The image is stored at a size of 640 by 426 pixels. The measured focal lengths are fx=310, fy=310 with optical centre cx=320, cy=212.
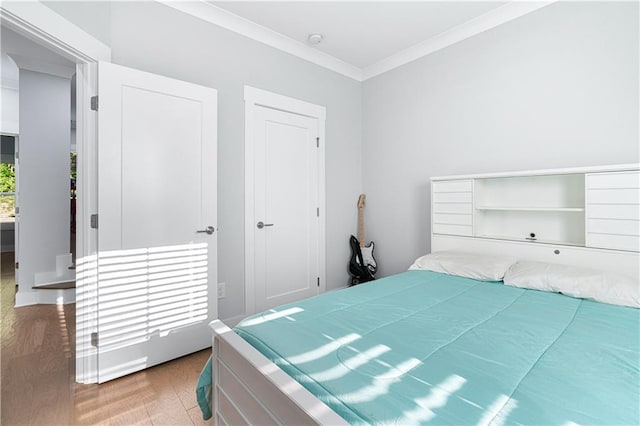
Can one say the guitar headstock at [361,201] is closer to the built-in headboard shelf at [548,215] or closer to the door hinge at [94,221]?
the built-in headboard shelf at [548,215]

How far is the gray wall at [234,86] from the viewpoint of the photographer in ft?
7.51

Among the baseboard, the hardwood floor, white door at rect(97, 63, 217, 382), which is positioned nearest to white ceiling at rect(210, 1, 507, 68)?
white door at rect(97, 63, 217, 382)

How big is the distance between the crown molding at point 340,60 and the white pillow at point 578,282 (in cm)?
204

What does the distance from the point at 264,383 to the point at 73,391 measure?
1659 millimetres

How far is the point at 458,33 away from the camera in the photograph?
290 centimetres

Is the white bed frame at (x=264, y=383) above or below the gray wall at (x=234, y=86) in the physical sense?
below

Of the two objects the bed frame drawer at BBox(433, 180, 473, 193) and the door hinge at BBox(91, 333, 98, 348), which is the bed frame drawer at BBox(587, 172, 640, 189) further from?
the door hinge at BBox(91, 333, 98, 348)

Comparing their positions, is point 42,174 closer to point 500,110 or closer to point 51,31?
point 51,31

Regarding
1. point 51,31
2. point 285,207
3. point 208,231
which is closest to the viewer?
point 51,31

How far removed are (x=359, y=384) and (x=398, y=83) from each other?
3.29 metres

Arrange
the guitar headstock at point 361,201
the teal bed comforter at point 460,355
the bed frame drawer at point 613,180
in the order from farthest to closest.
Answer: the guitar headstock at point 361,201
the bed frame drawer at point 613,180
the teal bed comforter at point 460,355

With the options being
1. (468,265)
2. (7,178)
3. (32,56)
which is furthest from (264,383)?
(7,178)

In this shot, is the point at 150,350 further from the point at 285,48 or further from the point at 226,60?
the point at 285,48

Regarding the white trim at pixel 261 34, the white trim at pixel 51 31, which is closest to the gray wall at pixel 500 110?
the white trim at pixel 261 34
